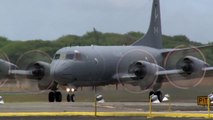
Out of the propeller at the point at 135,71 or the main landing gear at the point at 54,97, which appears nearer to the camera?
the main landing gear at the point at 54,97

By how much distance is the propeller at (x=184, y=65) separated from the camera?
41.4m

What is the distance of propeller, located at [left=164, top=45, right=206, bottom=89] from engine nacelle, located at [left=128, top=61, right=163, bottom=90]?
1155 mm

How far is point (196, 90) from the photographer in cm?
4644

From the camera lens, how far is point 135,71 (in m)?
42.8

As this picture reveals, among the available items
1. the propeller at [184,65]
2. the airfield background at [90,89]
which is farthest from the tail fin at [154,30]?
the propeller at [184,65]

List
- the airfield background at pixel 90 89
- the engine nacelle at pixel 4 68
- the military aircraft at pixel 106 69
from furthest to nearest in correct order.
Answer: the airfield background at pixel 90 89 < the engine nacelle at pixel 4 68 < the military aircraft at pixel 106 69

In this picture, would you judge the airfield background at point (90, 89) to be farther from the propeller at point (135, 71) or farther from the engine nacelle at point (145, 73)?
the engine nacelle at point (145, 73)

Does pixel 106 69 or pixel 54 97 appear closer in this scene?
pixel 54 97

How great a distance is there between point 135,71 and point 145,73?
97 centimetres

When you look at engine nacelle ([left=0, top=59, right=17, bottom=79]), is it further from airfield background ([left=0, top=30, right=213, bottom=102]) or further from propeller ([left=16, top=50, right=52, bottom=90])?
airfield background ([left=0, top=30, right=213, bottom=102])

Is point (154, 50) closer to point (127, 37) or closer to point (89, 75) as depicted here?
point (89, 75)

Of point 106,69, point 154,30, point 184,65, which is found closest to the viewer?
point 184,65

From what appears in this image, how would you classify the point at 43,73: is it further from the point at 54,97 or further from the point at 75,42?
the point at 75,42

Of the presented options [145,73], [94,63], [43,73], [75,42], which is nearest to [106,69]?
[94,63]
